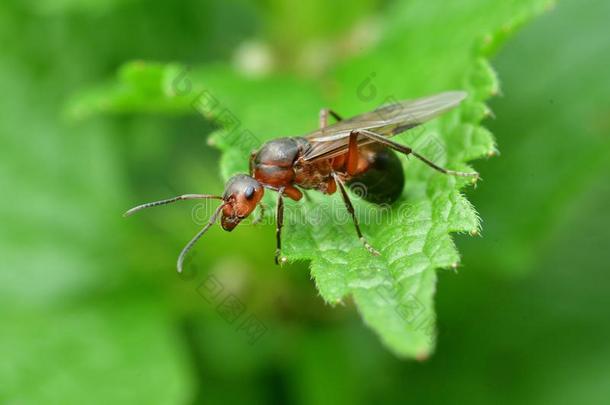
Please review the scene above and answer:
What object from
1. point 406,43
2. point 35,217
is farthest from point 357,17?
point 35,217

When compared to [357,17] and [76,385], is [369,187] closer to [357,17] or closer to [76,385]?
[357,17]

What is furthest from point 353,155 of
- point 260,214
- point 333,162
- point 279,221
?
point 260,214

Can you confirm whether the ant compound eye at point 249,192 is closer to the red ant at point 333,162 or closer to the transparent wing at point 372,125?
the red ant at point 333,162

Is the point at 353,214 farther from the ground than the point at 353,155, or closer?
closer

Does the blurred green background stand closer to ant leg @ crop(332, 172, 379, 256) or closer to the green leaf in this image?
the green leaf

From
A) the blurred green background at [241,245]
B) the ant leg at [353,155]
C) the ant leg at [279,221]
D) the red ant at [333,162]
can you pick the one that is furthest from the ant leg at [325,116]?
the blurred green background at [241,245]

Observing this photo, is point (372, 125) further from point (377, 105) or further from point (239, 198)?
point (239, 198)

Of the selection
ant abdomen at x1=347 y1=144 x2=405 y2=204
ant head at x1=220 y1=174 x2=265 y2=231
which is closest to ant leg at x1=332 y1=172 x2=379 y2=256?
ant abdomen at x1=347 y1=144 x2=405 y2=204
